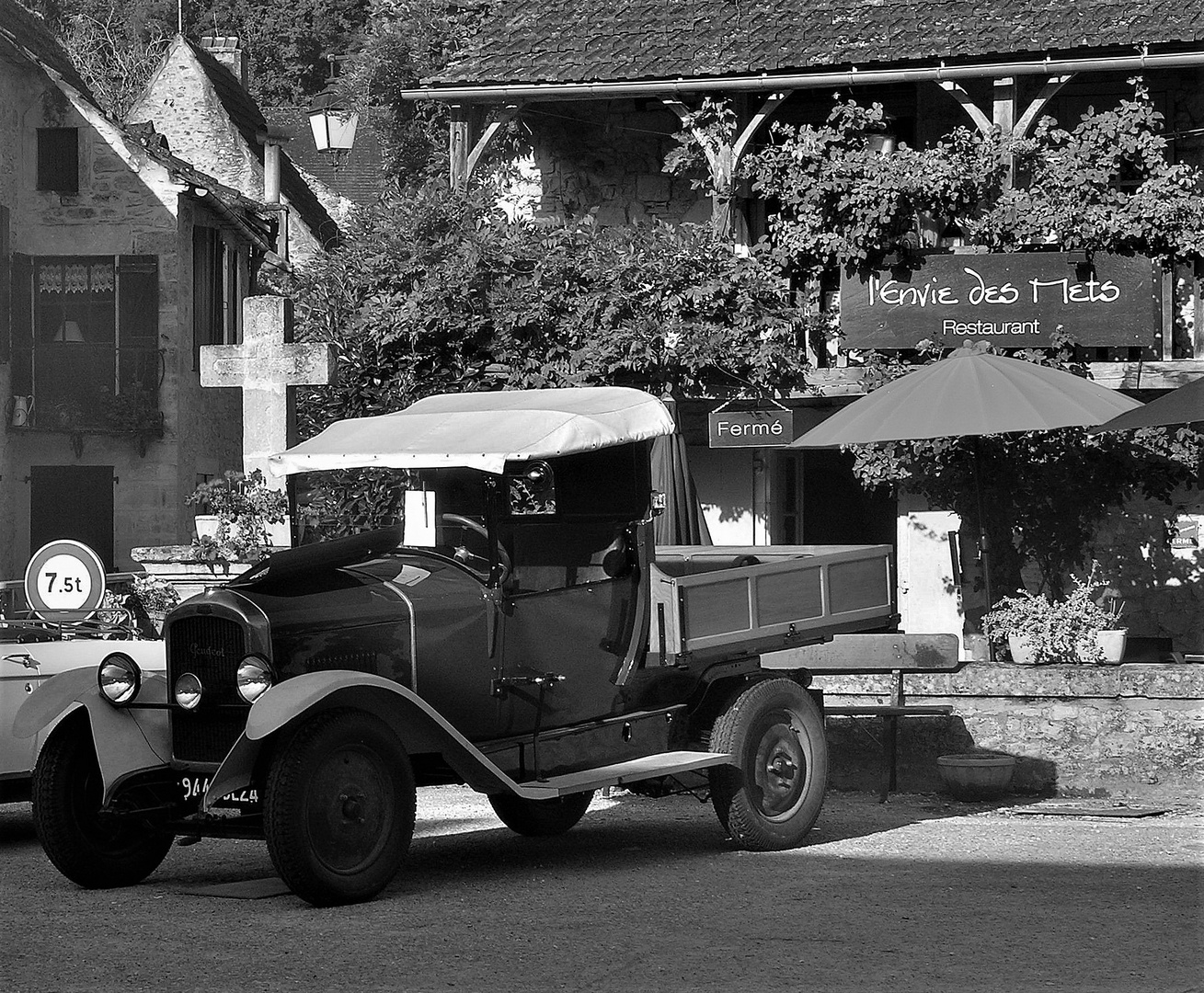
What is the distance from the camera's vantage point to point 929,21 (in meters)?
15.6

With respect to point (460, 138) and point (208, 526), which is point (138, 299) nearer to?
point (460, 138)

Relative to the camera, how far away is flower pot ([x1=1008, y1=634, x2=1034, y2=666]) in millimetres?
11617

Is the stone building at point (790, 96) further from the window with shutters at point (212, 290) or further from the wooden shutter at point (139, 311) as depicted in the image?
the window with shutters at point (212, 290)

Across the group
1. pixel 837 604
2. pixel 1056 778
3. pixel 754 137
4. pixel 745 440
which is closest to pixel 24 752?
pixel 837 604

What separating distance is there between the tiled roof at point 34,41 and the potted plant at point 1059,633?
14927 millimetres

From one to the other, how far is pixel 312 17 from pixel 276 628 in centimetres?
4024

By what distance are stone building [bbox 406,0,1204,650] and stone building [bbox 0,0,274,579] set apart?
722 centimetres

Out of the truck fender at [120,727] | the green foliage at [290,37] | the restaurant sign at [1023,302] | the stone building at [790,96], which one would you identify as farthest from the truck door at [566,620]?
the green foliage at [290,37]

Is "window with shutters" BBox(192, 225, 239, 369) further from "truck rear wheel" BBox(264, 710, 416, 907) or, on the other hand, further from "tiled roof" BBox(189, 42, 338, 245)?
"truck rear wheel" BBox(264, 710, 416, 907)

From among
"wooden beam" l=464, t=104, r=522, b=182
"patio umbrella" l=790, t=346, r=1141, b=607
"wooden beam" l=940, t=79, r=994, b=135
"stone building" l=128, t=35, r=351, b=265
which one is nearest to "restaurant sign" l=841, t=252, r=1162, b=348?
"wooden beam" l=940, t=79, r=994, b=135

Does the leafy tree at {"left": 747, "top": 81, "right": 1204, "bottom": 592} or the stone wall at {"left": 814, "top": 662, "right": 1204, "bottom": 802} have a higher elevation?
the leafy tree at {"left": 747, "top": 81, "right": 1204, "bottom": 592}

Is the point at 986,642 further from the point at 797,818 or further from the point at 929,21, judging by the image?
the point at 929,21

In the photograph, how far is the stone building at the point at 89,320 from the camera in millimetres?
21844

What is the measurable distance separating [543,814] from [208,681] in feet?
7.88
